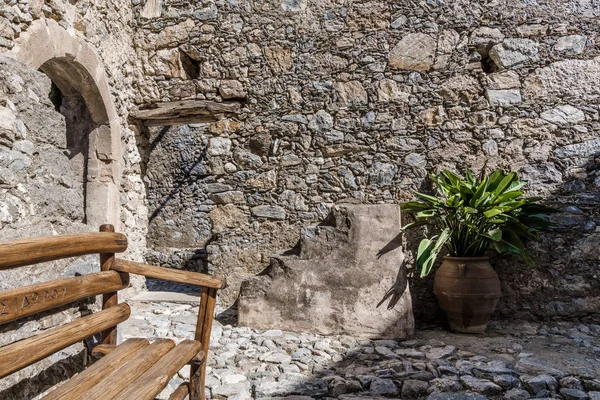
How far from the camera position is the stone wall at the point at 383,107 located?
343cm

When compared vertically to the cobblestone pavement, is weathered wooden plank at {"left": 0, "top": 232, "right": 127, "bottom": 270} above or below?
above

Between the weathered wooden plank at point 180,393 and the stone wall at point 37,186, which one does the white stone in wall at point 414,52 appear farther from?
the weathered wooden plank at point 180,393

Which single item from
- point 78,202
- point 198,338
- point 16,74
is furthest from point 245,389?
point 16,74

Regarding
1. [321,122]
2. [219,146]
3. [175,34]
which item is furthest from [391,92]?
[175,34]

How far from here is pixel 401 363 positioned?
2436mm

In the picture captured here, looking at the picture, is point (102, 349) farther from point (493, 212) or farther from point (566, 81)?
point (566, 81)

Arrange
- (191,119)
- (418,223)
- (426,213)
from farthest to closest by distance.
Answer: (191,119)
(418,223)
(426,213)

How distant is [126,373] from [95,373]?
0.31ft

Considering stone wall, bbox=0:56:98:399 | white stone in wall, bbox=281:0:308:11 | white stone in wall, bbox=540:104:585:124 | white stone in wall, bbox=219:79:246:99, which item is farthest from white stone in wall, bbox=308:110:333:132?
stone wall, bbox=0:56:98:399

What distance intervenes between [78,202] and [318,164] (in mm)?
2369

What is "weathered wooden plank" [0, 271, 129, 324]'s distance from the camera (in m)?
1.17

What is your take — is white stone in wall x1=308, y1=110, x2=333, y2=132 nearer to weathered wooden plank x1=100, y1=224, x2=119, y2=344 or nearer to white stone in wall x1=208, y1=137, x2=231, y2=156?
white stone in wall x1=208, y1=137, x2=231, y2=156

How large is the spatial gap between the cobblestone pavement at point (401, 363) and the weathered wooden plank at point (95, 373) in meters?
0.62

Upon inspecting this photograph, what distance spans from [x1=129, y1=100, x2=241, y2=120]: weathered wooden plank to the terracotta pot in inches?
98.6
